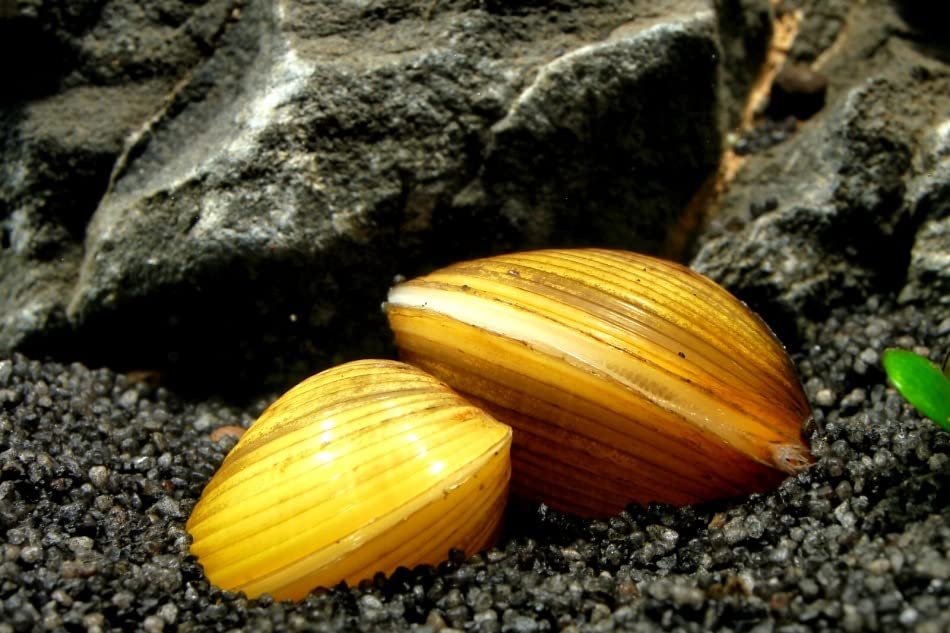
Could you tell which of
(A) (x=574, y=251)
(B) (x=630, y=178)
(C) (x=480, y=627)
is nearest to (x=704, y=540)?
(C) (x=480, y=627)

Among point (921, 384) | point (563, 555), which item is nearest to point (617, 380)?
point (563, 555)

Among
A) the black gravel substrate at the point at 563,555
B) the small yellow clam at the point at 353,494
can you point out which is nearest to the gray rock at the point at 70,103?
the black gravel substrate at the point at 563,555

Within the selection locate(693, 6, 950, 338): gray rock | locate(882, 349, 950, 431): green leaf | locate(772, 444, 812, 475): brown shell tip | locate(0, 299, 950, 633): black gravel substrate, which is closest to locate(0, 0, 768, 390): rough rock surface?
locate(693, 6, 950, 338): gray rock

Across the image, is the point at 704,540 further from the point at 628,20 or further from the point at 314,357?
the point at 628,20

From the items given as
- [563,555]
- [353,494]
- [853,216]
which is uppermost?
[853,216]

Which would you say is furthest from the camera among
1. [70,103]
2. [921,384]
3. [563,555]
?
[70,103]

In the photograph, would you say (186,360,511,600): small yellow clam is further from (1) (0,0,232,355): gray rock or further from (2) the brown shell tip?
(1) (0,0,232,355): gray rock

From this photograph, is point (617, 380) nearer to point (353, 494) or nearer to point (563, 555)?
point (563, 555)
